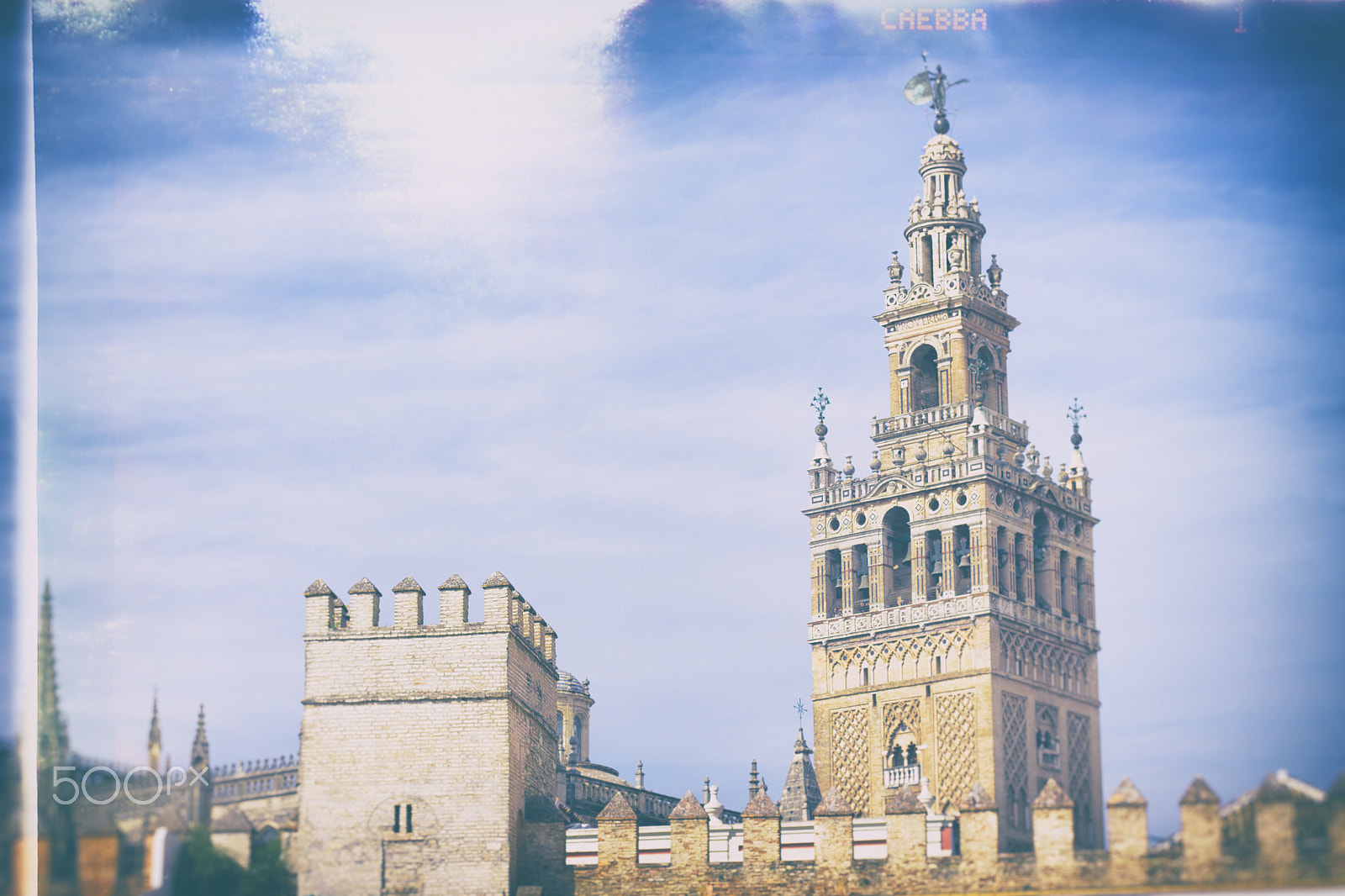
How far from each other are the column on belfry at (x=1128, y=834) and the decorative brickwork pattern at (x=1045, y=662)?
638 inches

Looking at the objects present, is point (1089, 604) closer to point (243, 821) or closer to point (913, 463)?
point (913, 463)

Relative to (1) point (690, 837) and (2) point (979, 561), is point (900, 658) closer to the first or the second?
(2) point (979, 561)

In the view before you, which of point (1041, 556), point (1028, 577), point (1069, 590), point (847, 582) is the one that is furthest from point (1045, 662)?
point (847, 582)

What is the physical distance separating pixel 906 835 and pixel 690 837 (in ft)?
11.4

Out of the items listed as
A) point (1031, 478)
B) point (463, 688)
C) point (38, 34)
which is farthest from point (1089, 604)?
point (38, 34)

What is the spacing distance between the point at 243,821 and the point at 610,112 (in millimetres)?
12213

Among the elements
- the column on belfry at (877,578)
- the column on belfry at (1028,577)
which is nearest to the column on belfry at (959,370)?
the column on belfry at (1028,577)

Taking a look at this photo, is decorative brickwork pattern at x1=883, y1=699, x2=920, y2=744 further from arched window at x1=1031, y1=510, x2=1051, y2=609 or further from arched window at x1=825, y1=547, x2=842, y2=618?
arched window at x1=1031, y1=510, x2=1051, y2=609

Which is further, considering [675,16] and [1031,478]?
[1031,478]

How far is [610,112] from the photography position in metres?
37.3

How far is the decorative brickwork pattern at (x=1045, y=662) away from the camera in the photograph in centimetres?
5206

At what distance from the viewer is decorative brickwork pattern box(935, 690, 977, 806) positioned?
51000mm

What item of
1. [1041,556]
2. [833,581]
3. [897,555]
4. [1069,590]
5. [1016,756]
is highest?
[897,555]

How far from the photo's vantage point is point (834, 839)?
1500 inches
